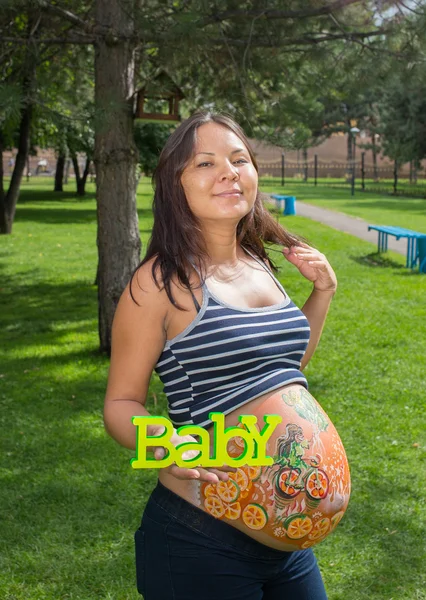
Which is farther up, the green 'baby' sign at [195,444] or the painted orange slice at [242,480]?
the green 'baby' sign at [195,444]

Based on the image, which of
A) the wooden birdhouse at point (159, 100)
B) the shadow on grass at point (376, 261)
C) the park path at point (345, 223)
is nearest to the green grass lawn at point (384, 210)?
the park path at point (345, 223)

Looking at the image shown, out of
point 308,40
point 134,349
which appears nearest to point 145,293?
point 134,349

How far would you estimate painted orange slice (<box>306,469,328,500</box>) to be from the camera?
182 cm

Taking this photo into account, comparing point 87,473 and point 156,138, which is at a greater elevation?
point 156,138

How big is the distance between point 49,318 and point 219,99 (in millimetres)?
3316

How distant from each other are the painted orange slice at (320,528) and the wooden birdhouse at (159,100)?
5813 millimetres

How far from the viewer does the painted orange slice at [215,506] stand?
1821mm

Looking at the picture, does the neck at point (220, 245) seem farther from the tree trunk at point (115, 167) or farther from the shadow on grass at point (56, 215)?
the shadow on grass at point (56, 215)

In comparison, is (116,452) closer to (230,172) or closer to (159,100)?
(230,172)

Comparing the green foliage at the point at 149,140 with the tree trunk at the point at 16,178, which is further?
the green foliage at the point at 149,140

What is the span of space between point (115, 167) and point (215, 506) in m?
5.53

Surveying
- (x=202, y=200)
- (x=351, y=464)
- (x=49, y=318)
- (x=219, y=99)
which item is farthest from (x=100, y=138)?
(x=202, y=200)

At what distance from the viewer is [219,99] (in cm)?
800

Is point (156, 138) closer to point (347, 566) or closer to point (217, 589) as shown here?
point (347, 566)
